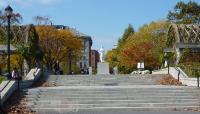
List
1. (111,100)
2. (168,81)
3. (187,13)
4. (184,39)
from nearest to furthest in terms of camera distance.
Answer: (111,100)
(168,81)
(184,39)
(187,13)

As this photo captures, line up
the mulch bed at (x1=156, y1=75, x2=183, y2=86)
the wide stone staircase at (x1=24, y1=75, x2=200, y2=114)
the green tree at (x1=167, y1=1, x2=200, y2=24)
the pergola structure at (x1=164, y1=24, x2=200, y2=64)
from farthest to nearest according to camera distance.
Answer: the green tree at (x1=167, y1=1, x2=200, y2=24) < the pergola structure at (x1=164, y1=24, x2=200, y2=64) < the mulch bed at (x1=156, y1=75, x2=183, y2=86) < the wide stone staircase at (x1=24, y1=75, x2=200, y2=114)

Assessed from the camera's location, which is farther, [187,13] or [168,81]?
[187,13]

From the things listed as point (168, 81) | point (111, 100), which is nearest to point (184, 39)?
point (168, 81)

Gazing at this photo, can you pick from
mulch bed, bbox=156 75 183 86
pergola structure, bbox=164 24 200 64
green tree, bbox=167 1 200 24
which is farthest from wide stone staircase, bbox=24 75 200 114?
green tree, bbox=167 1 200 24

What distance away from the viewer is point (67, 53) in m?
86.6

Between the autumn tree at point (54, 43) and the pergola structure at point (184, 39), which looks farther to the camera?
the autumn tree at point (54, 43)

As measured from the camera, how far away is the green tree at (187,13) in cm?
7425

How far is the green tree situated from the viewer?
74250mm

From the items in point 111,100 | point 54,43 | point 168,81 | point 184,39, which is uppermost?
point 54,43

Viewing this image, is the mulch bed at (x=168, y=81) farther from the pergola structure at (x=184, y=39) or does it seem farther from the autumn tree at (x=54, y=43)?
the autumn tree at (x=54, y=43)

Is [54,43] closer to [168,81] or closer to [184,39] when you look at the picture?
[184,39]

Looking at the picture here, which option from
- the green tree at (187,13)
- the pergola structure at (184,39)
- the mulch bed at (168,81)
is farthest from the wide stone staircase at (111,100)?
the green tree at (187,13)

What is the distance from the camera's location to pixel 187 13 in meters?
75.4

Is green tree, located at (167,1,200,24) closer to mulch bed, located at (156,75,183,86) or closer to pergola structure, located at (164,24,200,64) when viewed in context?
pergola structure, located at (164,24,200,64)
